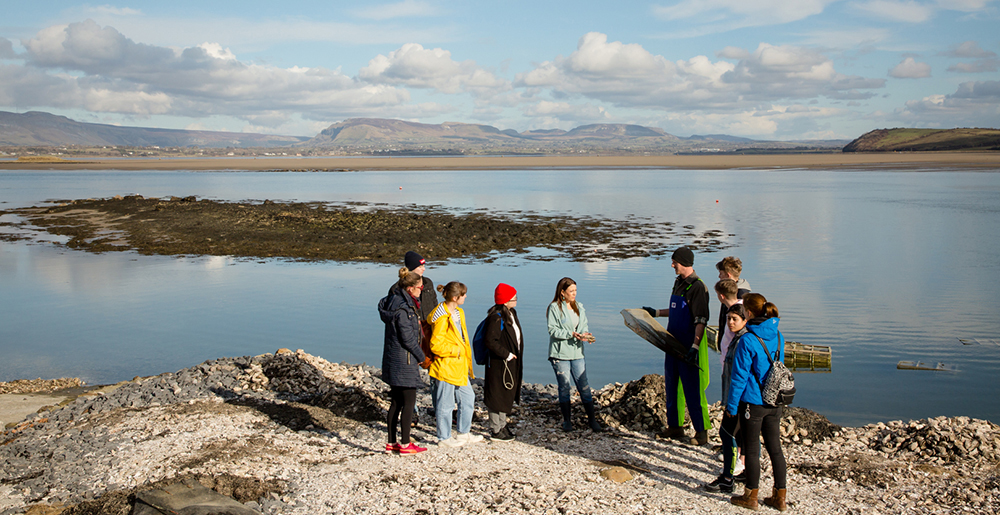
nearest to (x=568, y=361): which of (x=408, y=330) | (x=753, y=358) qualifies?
(x=408, y=330)

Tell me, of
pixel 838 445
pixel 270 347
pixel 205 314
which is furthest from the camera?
pixel 205 314

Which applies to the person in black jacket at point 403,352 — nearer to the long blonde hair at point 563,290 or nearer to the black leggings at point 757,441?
the long blonde hair at point 563,290

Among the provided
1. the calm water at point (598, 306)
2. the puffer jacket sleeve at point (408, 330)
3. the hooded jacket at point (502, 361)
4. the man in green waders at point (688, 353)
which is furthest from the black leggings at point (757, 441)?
the calm water at point (598, 306)

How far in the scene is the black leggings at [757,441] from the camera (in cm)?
530

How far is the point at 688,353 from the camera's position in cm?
652

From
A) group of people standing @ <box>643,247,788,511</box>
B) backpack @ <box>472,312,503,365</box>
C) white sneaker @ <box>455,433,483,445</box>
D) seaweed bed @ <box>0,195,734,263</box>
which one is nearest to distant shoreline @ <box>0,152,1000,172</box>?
seaweed bed @ <box>0,195,734,263</box>

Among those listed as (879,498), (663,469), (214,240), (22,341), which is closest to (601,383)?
(663,469)

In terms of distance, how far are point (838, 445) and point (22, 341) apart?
12851mm

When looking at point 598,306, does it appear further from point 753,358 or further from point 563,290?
point 753,358

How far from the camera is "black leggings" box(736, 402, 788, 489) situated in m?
5.30

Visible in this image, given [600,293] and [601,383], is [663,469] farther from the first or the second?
[600,293]

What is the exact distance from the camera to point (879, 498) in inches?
217

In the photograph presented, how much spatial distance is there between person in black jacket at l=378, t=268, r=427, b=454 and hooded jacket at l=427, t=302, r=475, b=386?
0.55 feet

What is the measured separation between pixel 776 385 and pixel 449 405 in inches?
120
